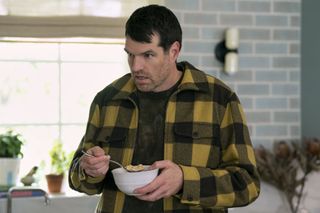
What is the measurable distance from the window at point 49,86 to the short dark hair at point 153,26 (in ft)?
4.41

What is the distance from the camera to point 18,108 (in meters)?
3.00

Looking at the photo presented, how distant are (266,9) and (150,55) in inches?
60.3

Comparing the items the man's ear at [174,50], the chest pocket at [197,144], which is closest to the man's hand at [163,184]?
the chest pocket at [197,144]

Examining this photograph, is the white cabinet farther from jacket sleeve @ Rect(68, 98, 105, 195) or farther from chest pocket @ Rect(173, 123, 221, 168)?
chest pocket @ Rect(173, 123, 221, 168)

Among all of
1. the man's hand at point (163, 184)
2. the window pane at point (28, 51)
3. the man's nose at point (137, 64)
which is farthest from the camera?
the window pane at point (28, 51)

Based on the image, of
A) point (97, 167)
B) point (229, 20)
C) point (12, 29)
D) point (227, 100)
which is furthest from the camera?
point (229, 20)

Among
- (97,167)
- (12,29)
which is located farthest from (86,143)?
(12,29)

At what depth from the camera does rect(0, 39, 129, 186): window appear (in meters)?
2.99

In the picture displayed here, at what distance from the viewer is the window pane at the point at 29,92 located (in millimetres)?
2988

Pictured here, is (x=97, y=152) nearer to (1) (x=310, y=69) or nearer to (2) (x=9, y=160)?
(2) (x=9, y=160)

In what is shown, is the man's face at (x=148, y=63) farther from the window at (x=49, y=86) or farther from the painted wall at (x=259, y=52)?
the window at (x=49, y=86)

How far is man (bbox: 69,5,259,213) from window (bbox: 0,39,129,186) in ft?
4.23

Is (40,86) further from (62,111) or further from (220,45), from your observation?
(220,45)

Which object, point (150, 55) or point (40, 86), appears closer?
point (150, 55)
